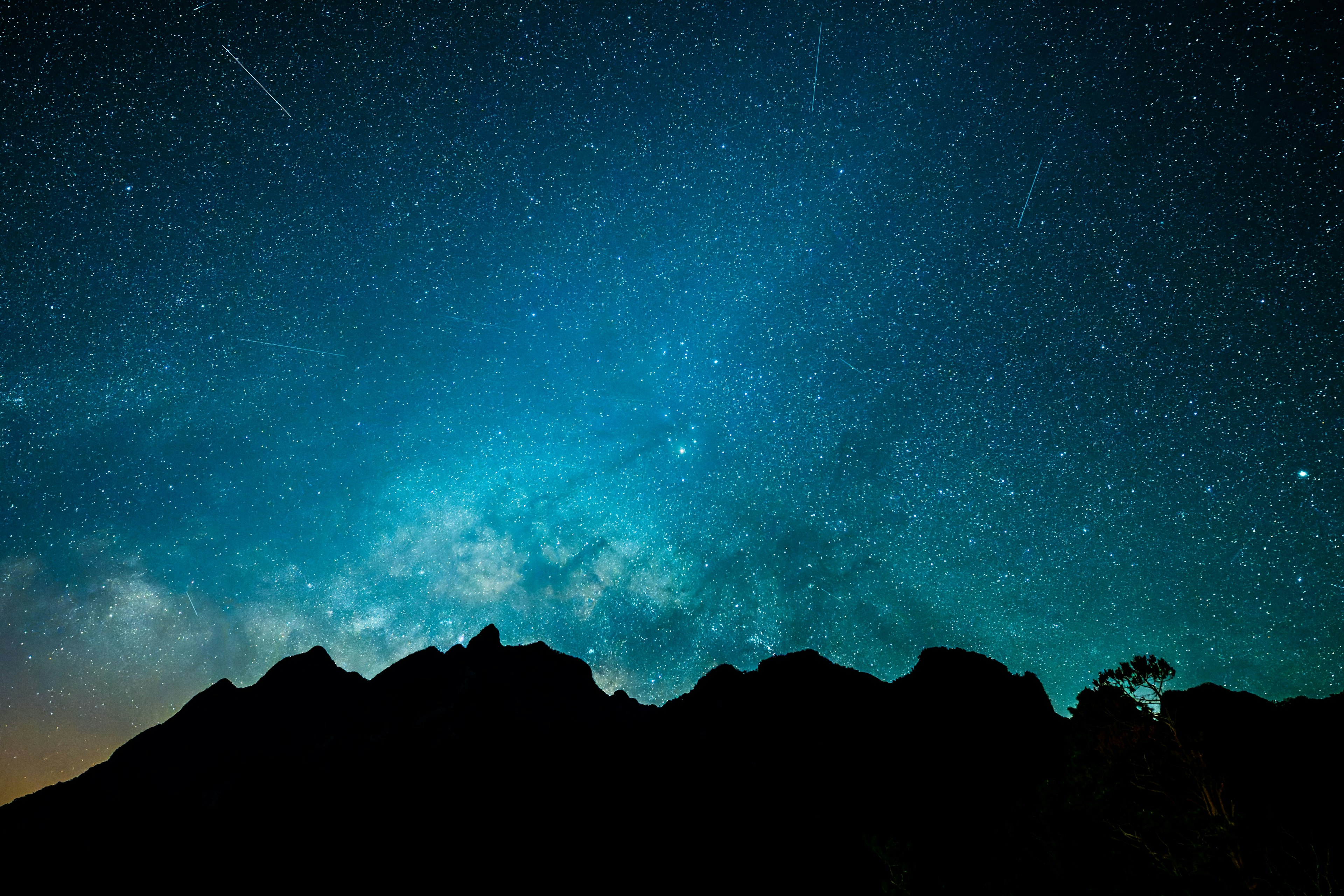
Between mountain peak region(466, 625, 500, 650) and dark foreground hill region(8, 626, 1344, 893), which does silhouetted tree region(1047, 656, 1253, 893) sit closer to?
dark foreground hill region(8, 626, 1344, 893)

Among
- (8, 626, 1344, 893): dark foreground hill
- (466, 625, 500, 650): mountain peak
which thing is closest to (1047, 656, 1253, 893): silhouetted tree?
(8, 626, 1344, 893): dark foreground hill

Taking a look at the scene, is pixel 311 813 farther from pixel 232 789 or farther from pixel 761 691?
pixel 761 691

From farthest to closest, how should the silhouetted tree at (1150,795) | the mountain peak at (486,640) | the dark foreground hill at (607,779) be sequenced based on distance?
the mountain peak at (486,640), the dark foreground hill at (607,779), the silhouetted tree at (1150,795)

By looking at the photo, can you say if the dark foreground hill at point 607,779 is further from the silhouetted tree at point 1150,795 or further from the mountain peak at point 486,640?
the silhouetted tree at point 1150,795

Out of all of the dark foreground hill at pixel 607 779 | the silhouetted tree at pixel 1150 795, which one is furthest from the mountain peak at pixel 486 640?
the silhouetted tree at pixel 1150 795

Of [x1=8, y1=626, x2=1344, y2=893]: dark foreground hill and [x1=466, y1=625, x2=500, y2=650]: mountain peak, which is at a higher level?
[x1=466, y1=625, x2=500, y2=650]: mountain peak

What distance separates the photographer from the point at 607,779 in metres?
44.9

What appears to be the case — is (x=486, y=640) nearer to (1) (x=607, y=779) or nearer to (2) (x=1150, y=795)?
(1) (x=607, y=779)

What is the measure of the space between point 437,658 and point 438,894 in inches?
983

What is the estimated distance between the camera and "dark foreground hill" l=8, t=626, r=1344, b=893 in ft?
109

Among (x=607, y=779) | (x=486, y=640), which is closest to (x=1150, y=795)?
(x=607, y=779)

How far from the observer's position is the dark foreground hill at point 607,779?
1309 inches

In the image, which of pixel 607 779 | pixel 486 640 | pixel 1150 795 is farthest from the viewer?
pixel 486 640

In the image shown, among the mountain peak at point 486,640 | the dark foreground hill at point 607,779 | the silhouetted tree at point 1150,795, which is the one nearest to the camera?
the silhouetted tree at point 1150,795
